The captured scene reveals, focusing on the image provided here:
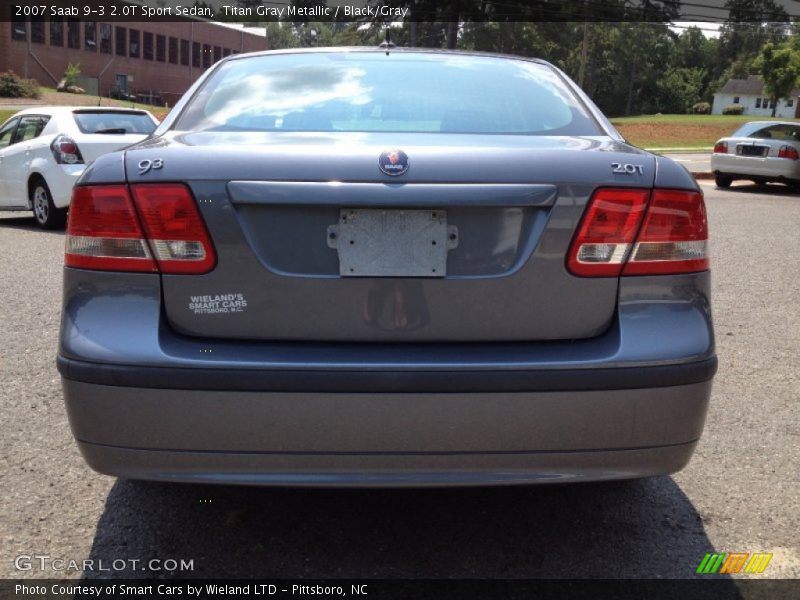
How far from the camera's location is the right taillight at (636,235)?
7.63ft

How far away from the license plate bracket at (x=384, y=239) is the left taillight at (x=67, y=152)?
8.91 m

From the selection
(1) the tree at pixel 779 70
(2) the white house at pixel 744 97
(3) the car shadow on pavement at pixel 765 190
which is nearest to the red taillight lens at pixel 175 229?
(3) the car shadow on pavement at pixel 765 190

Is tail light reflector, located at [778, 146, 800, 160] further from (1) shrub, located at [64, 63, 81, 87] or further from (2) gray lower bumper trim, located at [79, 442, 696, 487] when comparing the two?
(1) shrub, located at [64, 63, 81, 87]

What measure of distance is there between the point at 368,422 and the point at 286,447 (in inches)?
9.1

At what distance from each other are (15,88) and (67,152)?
138ft

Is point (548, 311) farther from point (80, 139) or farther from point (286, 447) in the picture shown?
point (80, 139)

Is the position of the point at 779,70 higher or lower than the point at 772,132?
lower

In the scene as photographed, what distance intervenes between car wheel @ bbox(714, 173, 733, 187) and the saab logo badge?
1788 centimetres

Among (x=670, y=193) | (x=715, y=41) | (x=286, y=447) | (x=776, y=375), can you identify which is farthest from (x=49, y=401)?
(x=715, y=41)

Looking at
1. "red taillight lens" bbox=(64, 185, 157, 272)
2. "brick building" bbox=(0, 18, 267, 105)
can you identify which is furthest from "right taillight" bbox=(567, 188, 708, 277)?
"brick building" bbox=(0, 18, 267, 105)

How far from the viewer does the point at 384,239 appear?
227 cm

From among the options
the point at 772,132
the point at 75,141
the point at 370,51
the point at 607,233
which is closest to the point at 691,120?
the point at 772,132

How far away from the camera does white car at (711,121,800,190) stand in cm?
1753

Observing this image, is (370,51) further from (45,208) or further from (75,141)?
(45,208)
